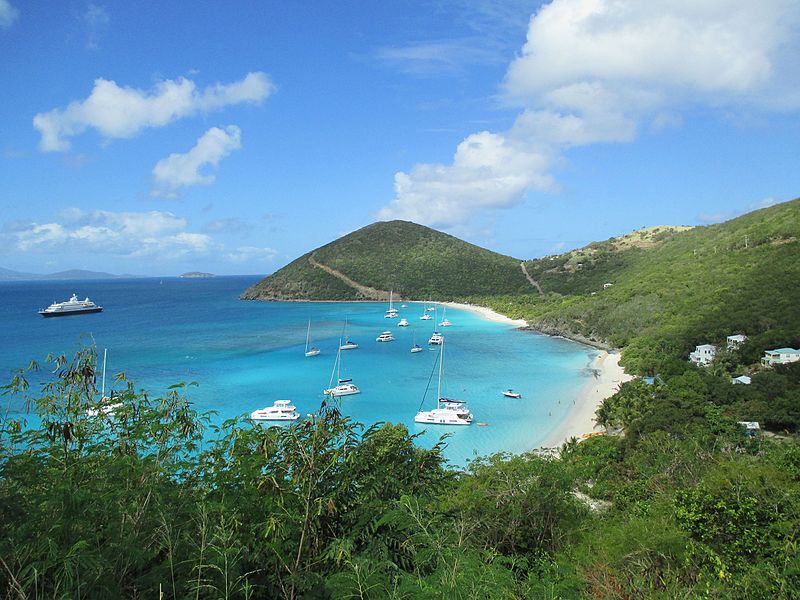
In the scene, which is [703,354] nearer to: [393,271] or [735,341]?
[735,341]

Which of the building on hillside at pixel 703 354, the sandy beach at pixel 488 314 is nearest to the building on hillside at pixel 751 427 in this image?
the building on hillside at pixel 703 354

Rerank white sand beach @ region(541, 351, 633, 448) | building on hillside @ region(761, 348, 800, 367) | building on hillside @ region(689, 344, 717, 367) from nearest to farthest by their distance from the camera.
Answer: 1. white sand beach @ region(541, 351, 633, 448)
2. building on hillside @ region(761, 348, 800, 367)
3. building on hillside @ region(689, 344, 717, 367)

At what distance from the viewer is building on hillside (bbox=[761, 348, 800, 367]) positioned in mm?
26347

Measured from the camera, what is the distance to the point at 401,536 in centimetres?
512

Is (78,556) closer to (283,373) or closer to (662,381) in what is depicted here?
(662,381)

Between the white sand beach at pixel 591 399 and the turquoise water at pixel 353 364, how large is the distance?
655mm

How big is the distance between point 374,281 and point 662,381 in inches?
3008

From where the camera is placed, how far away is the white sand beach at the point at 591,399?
79.0 ft

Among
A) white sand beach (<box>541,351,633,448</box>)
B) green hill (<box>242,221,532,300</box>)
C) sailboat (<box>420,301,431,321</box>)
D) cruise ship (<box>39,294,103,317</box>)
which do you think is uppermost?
green hill (<box>242,221,532,300</box>)

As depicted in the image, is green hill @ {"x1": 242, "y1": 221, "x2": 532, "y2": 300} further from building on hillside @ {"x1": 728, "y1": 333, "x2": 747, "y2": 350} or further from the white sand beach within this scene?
building on hillside @ {"x1": 728, "y1": 333, "x2": 747, "y2": 350}

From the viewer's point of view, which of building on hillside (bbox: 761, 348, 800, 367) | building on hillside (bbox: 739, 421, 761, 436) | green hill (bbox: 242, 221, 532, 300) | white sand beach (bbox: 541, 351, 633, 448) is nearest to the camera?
building on hillside (bbox: 739, 421, 761, 436)

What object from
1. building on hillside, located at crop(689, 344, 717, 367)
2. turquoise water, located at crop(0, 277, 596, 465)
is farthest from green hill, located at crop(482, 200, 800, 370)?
turquoise water, located at crop(0, 277, 596, 465)

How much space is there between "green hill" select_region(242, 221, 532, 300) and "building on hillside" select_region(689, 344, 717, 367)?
57392mm

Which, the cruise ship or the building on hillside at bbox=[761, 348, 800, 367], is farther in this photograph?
the cruise ship
